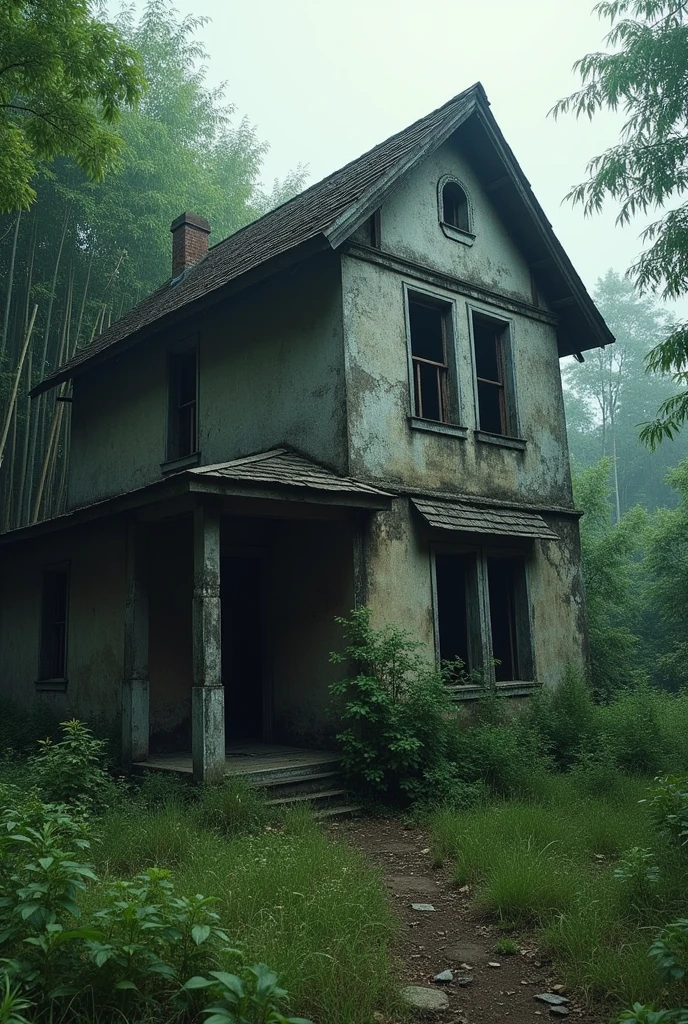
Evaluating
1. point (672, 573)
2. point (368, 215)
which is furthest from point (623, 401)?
point (368, 215)

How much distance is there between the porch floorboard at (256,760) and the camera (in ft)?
26.7

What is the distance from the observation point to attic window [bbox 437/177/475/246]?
11500mm

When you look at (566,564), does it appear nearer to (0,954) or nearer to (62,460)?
(0,954)

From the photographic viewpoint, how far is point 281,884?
4.84 metres

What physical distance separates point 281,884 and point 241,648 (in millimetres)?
6394

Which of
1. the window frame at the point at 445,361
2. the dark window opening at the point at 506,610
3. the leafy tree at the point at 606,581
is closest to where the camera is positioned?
the window frame at the point at 445,361

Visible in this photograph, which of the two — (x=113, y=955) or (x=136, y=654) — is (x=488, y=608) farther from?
(x=113, y=955)


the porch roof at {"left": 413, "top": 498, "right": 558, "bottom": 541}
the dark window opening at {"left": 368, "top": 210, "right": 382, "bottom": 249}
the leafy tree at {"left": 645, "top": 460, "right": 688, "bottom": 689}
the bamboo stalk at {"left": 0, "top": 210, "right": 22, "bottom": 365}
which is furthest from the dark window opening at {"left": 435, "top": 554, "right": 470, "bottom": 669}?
the bamboo stalk at {"left": 0, "top": 210, "right": 22, "bottom": 365}

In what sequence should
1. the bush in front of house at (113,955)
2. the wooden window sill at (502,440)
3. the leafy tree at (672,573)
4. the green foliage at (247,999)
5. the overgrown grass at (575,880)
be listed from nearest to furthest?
1. the green foliage at (247,999)
2. the bush in front of house at (113,955)
3. the overgrown grass at (575,880)
4. the wooden window sill at (502,440)
5. the leafy tree at (672,573)

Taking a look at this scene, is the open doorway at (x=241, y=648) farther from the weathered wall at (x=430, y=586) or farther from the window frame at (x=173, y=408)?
the weathered wall at (x=430, y=586)

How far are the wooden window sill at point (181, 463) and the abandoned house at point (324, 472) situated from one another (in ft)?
0.12

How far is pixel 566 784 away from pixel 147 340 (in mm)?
8628

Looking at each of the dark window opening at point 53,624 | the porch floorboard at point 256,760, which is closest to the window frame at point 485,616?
the porch floorboard at point 256,760

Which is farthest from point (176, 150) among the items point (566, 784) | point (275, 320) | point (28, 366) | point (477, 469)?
point (566, 784)
